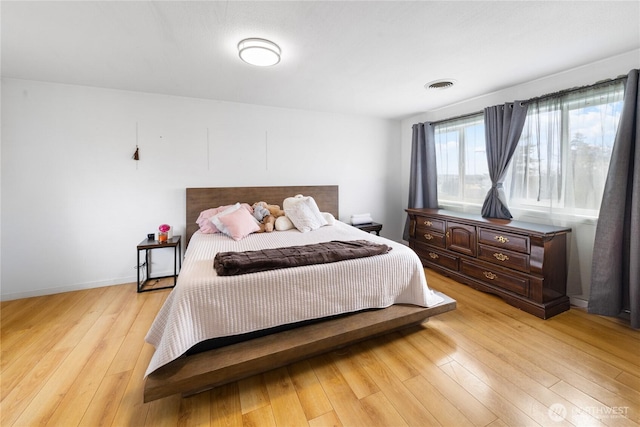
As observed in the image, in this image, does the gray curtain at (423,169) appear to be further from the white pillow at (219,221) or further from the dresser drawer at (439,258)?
the white pillow at (219,221)

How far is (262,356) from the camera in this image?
159 cm

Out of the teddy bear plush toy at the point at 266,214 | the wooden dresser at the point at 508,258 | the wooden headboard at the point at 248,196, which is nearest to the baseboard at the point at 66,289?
the wooden headboard at the point at 248,196

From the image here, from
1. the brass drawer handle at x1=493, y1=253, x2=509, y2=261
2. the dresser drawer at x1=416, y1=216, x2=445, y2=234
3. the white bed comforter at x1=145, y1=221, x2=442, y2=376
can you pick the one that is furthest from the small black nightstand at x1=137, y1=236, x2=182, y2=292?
the brass drawer handle at x1=493, y1=253, x2=509, y2=261

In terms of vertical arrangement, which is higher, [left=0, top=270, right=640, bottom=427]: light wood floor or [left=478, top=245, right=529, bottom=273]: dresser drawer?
[left=478, top=245, right=529, bottom=273]: dresser drawer

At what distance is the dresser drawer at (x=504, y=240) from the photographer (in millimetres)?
2559

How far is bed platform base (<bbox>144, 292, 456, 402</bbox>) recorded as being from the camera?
4.68 feet

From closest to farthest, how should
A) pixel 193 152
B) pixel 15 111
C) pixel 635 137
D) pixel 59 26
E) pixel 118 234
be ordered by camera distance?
pixel 59 26 → pixel 635 137 → pixel 15 111 → pixel 118 234 → pixel 193 152

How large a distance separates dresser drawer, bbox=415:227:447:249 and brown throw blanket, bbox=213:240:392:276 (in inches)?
61.5

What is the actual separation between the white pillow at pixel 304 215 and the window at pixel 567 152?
2.37 m

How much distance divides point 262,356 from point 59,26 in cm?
261

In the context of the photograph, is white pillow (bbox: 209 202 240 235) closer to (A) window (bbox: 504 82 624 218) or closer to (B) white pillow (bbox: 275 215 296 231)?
(B) white pillow (bbox: 275 215 296 231)

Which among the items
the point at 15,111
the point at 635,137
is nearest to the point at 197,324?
the point at 15,111

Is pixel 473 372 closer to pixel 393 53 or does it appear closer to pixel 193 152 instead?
pixel 393 53

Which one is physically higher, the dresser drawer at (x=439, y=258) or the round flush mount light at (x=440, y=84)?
the round flush mount light at (x=440, y=84)
